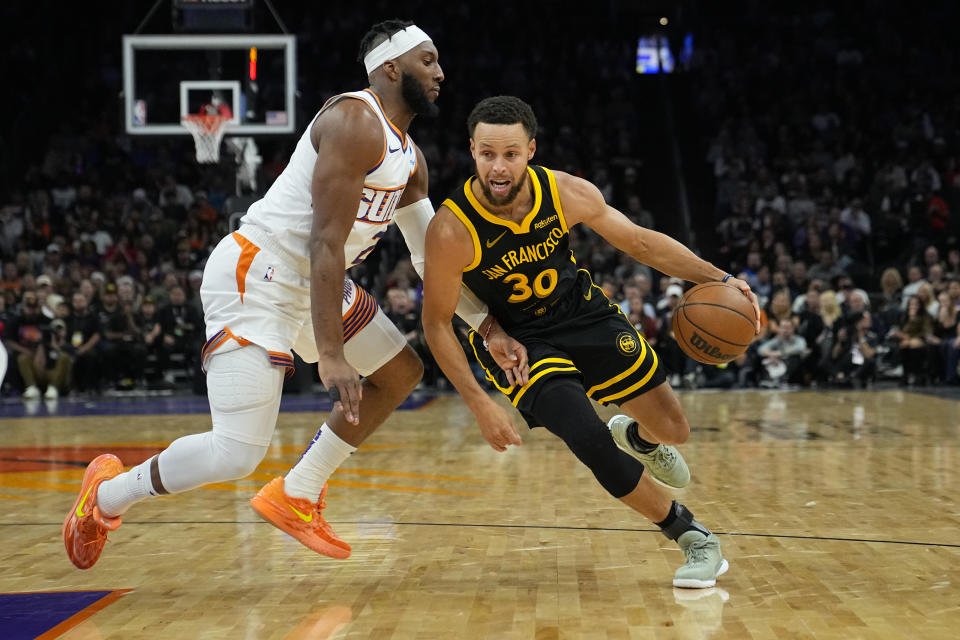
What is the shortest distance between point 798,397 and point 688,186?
26.2 ft

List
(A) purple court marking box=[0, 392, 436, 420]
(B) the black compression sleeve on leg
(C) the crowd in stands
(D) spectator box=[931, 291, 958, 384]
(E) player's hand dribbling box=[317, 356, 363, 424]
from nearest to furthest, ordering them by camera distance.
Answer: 1. (E) player's hand dribbling box=[317, 356, 363, 424]
2. (B) the black compression sleeve on leg
3. (A) purple court marking box=[0, 392, 436, 420]
4. (D) spectator box=[931, 291, 958, 384]
5. (C) the crowd in stands

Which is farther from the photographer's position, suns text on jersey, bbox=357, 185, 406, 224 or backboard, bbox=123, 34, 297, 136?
backboard, bbox=123, 34, 297, 136

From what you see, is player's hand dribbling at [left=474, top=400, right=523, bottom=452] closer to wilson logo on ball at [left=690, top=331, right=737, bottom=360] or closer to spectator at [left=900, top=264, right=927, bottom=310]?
wilson logo on ball at [left=690, top=331, right=737, bottom=360]

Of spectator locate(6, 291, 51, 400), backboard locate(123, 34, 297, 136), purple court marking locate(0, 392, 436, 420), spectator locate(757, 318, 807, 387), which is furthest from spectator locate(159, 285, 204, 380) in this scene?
spectator locate(757, 318, 807, 387)

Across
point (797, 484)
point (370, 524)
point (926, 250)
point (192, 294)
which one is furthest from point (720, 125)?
point (370, 524)

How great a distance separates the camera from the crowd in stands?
12.7 meters

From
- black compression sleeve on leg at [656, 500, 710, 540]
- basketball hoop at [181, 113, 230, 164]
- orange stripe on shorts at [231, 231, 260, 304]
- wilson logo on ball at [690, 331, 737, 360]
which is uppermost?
basketball hoop at [181, 113, 230, 164]

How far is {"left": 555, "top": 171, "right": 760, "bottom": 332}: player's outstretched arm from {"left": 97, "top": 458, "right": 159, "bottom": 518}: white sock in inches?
70.6

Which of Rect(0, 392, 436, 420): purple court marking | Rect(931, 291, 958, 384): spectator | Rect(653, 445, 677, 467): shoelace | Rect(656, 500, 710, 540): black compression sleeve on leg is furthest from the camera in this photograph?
Rect(931, 291, 958, 384): spectator

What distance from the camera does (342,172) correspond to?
3.59 metres

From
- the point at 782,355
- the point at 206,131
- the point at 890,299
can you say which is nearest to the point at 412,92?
the point at 206,131

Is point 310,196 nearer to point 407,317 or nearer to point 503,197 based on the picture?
point 503,197

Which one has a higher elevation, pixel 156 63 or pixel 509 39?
pixel 509 39

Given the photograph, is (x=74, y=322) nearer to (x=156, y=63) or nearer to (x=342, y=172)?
(x=156, y=63)
